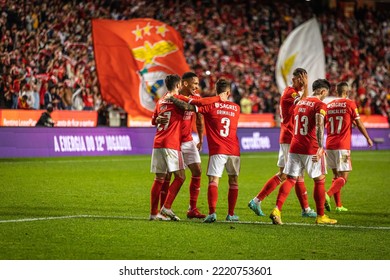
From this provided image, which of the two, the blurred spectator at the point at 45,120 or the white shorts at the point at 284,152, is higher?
the white shorts at the point at 284,152

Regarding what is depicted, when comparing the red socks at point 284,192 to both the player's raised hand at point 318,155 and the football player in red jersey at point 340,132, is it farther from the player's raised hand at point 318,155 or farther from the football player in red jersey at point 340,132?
the football player in red jersey at point 340,132

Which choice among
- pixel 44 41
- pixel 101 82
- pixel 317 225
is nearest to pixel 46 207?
pixel 317 225

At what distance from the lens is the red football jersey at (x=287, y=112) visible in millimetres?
13539

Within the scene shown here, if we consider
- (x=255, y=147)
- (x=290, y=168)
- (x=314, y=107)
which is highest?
(x=314, y=107)

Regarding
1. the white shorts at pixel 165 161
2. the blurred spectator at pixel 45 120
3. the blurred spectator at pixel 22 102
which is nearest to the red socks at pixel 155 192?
the white shorts at pixel 165 161

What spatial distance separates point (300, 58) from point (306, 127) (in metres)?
20.2

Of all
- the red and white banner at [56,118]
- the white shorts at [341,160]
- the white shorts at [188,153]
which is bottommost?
the red and white banner at [56,118]

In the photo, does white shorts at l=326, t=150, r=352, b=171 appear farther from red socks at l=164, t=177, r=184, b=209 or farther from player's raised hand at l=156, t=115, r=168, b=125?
player's raised hand at l=156, t=115, r=168, b=125

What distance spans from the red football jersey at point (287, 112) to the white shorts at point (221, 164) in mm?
1674

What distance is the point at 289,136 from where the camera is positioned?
13945mm

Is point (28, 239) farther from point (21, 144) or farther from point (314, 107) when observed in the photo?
point (21, 144)

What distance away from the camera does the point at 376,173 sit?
23.7 m

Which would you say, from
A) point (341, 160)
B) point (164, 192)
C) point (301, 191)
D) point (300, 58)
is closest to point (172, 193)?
point (164, 192)

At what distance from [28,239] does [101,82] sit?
19632 millimetres
